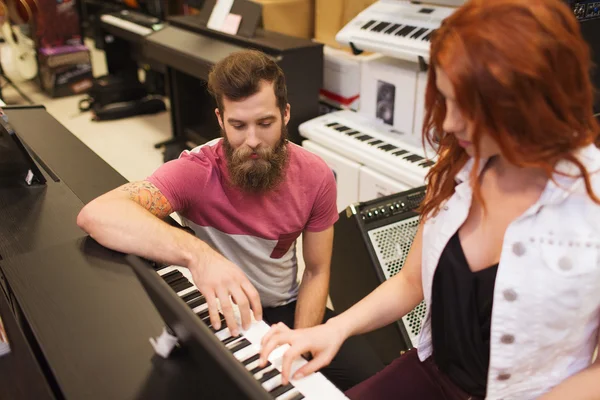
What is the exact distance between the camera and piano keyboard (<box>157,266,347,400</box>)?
0.99 meters

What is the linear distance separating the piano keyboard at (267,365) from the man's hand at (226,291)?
0.02 m

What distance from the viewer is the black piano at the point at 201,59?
3156 millimetres

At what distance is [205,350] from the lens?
84cm

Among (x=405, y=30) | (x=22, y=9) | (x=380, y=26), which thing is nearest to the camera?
(x=405, y=30)

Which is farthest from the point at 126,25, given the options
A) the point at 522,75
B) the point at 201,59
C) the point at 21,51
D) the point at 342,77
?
the point at 522,75

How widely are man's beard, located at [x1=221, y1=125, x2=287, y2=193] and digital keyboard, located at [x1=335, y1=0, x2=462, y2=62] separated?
123cm

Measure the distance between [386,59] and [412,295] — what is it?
72.2 inches

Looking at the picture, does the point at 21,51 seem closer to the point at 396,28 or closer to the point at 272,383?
the point at 396,28

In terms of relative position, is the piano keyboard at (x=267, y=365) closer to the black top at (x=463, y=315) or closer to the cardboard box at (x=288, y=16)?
the black top at (x=463, y=315)

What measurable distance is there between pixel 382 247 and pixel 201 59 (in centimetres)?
192

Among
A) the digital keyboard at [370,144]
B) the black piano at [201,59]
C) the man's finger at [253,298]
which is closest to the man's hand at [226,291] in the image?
the man's finger at [253,298]

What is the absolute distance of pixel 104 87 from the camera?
4848 mm

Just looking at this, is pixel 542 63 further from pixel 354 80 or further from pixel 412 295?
pixel 354 80

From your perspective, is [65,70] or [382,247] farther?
[65,70]
